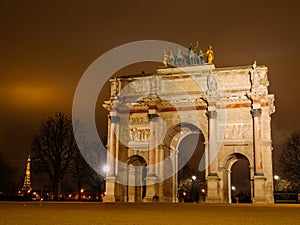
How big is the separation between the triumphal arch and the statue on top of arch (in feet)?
0.28

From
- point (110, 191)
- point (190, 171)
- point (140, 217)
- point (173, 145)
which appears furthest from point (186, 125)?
point (190, 171)

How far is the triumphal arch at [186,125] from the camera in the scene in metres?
32.2

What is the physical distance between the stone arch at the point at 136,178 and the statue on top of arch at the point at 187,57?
8511mm

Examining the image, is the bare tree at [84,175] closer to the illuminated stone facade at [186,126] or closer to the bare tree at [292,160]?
the illuminated stone facade at [186,126]

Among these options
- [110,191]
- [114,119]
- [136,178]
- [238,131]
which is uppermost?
[114,119]

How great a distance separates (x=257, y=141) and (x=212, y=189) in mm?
4731

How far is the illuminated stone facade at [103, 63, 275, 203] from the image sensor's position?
32.2 m

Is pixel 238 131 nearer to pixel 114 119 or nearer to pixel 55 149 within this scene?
pixel 114 119

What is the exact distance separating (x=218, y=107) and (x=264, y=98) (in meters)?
3.49

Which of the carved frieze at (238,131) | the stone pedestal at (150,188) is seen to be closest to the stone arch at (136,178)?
the stone pedestal at (150,188)

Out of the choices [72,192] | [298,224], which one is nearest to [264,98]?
[298,224]

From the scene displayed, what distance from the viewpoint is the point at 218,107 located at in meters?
33.8

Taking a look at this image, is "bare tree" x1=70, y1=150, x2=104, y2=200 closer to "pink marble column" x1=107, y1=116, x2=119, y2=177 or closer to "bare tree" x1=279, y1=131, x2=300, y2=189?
"pink marble column" x1=107, y1=116, x2=119, y2=177

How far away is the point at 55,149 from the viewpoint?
4381cm
